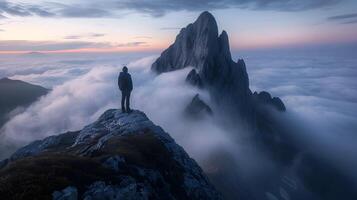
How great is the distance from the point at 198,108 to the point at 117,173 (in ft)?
550

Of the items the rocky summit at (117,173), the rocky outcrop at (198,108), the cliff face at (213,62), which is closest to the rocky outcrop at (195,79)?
the cliff face at (213,62)

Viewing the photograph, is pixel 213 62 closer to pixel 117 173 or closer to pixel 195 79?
pixel 195 79

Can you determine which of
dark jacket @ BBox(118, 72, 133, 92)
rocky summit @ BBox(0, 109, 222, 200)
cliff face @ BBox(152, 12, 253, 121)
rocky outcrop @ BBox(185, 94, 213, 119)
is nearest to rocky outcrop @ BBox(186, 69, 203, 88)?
cliff face @ BBox(152, 12, 253, 121)

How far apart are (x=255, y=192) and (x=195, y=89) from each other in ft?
229

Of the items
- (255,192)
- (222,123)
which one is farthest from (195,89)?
(255,192)

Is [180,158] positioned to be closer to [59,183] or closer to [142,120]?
[142,120]

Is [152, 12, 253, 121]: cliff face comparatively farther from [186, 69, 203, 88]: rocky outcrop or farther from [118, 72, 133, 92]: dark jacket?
[118, 72, 133, 92]: dark jacket

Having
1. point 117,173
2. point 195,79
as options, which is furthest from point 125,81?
point 195,79

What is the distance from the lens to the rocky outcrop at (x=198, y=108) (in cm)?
17854

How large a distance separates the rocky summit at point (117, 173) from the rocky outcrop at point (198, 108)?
5709 inches

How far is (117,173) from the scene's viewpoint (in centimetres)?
2002

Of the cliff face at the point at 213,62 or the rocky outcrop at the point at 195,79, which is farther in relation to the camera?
the rocky outcrop at the point at 195,79

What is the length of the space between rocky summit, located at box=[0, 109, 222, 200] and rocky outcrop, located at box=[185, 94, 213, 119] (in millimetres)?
145000

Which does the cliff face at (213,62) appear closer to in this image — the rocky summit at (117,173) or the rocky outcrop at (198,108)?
the rocky outcrop at (198,108)
